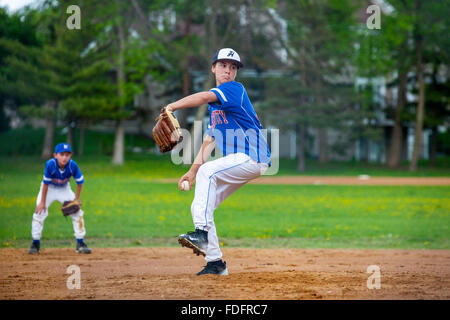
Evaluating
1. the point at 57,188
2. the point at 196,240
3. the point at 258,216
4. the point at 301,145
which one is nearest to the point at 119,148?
the point at 301,145

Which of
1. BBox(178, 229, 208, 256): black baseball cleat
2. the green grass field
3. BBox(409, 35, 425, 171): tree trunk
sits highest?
BBox(409, 35, 425, 171): tree trunk

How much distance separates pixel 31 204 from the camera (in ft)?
55.8

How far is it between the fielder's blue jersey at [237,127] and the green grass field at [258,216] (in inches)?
193

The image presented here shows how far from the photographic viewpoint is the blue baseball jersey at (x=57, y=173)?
361 inches

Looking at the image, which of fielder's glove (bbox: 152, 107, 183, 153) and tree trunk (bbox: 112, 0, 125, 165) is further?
tree trunk (bbox: 112, 0, 125, 165)

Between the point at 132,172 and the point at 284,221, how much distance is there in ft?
57.4

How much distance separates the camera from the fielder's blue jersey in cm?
614

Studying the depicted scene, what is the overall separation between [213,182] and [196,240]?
608 millimetres

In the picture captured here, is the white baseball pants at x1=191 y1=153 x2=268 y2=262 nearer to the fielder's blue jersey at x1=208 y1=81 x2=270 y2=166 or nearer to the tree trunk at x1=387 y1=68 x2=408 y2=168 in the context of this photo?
the fielder's blue jersey at x1=208 y1=81 x2=270 y2=166

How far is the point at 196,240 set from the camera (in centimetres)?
598

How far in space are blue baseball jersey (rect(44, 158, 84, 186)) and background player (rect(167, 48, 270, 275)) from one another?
3552 millimetres

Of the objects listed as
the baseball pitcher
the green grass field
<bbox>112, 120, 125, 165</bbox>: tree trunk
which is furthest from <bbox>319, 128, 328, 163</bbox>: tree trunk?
the baseball pitcher

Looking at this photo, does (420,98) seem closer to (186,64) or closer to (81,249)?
(186,64)

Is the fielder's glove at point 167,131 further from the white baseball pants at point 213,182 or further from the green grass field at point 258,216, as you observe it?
the green grass field at point 258,216
